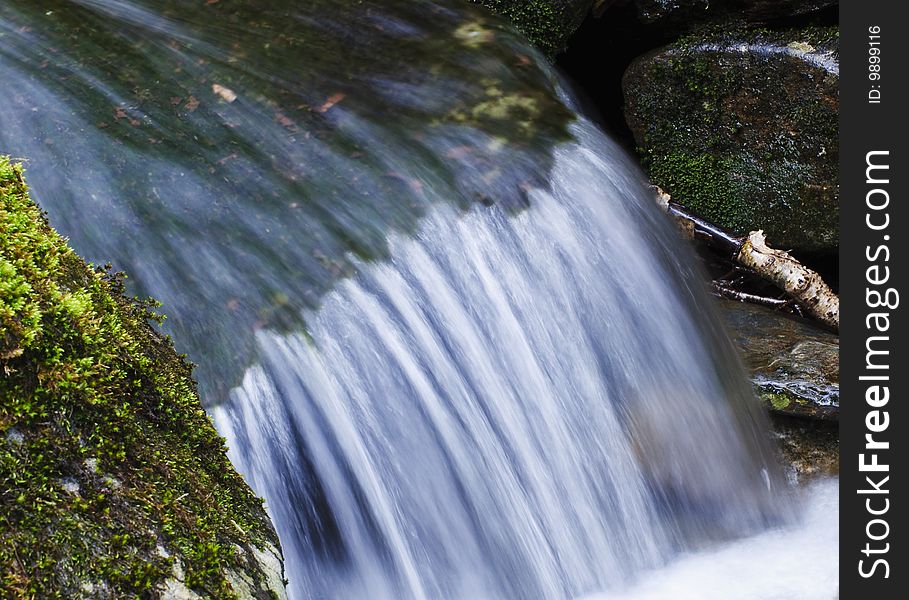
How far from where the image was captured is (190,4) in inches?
201

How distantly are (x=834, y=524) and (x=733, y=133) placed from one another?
97.1 inches

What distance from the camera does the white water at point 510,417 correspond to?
3.45 meters

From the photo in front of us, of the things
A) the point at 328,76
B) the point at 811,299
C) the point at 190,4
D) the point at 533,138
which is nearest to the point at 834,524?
the point at 811,299

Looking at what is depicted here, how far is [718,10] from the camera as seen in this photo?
521 centimetres

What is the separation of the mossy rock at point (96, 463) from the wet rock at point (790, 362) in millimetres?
2920

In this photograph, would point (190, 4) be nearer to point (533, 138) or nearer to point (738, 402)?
point (533, 138)

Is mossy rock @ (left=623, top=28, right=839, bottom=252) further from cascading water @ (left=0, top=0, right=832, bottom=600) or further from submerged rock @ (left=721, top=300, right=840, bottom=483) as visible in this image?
submerged rock @ (left=721, top=300, right=840, bottom=483)

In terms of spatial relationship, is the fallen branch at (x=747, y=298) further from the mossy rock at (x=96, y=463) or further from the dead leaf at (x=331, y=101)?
the mossy rock at (x=96, y=463)

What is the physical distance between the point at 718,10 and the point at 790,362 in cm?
232

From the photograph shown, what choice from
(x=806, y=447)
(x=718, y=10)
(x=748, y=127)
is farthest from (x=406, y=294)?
(x=718, y=10)

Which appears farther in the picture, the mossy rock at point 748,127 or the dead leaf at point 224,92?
the mossy rock at point 748,127

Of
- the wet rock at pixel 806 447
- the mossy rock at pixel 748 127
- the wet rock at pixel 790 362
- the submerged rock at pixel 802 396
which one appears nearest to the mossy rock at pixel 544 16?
the mossy rock at pixel 748 127

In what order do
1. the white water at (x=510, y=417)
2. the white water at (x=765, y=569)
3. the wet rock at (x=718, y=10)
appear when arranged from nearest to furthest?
the white water at (x=510, y=417)
the white water at (x=765, y=569)
the wet rock at (x=718, y=10)

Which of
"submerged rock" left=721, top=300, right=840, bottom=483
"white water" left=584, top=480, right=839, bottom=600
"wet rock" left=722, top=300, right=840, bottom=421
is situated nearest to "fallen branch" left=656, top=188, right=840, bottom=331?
"wet rock" left=722, top=300, right=840, bottom=421
